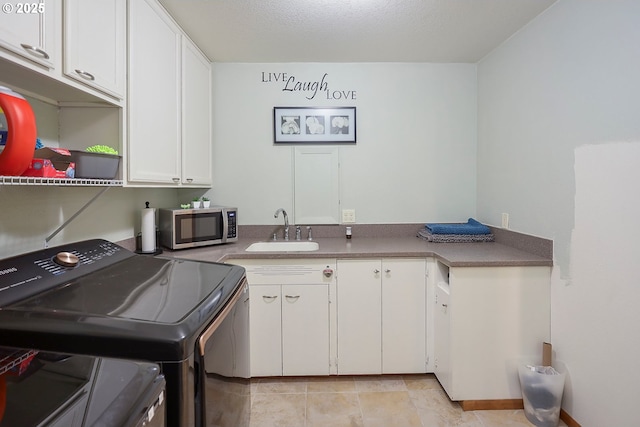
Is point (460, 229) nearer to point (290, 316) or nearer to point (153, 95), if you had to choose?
point (290, 316)

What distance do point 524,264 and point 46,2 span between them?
241 cm

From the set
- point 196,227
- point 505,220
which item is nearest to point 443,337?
point 505,220

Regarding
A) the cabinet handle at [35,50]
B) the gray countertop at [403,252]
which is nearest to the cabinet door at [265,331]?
the gray countertop at [403,252]

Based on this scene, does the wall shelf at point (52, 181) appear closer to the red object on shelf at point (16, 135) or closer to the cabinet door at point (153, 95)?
the red object on shelf at point (16, 135)

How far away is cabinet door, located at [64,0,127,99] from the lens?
1.11 meters

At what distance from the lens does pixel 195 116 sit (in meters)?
2.27

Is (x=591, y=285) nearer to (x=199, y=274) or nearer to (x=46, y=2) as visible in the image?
(x=199, y=274)

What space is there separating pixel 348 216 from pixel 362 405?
1357mm

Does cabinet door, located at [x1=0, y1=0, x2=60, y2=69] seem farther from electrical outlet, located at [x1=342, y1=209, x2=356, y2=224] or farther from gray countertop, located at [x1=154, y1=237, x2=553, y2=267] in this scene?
electrical outlet, located at [x1=342, y1=209, x2=356, y2=224]

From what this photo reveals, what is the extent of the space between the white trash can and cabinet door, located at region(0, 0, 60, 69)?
2.55 m

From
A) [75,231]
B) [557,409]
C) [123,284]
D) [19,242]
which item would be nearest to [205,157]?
[75,231]

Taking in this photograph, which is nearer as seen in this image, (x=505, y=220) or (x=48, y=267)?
(x=48, y=267)

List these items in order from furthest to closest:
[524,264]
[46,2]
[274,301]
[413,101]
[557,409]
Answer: [413,101] → [274,301] → [524,264] → [557,409] → [46,2]

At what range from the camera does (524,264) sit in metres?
1.88
